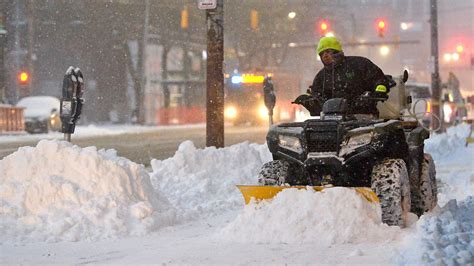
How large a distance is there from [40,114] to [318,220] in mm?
27063

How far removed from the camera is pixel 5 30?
39406 mm

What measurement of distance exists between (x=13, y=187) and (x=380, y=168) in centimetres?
364

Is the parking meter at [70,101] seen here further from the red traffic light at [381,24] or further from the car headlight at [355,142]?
the red traffic light at [381,24]

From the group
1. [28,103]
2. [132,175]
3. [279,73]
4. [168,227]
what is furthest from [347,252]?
[279,73]

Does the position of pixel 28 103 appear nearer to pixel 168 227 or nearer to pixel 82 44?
pixel 82 44

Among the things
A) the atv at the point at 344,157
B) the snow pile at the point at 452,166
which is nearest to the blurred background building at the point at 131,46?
the snow pile at the point at 452,166

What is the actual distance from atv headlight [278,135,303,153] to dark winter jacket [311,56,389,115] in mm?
848

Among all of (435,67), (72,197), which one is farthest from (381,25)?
(72,197)

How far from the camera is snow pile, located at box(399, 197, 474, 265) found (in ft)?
16.9

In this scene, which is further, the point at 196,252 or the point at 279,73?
the point at 279,73

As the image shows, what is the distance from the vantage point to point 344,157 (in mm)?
6910

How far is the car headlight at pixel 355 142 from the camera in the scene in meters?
6.91


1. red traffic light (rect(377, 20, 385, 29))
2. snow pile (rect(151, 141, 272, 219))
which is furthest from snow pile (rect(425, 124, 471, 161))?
red traffic light (rect(377, 20, 385, 29))

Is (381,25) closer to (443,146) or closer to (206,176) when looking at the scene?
(443,146)
